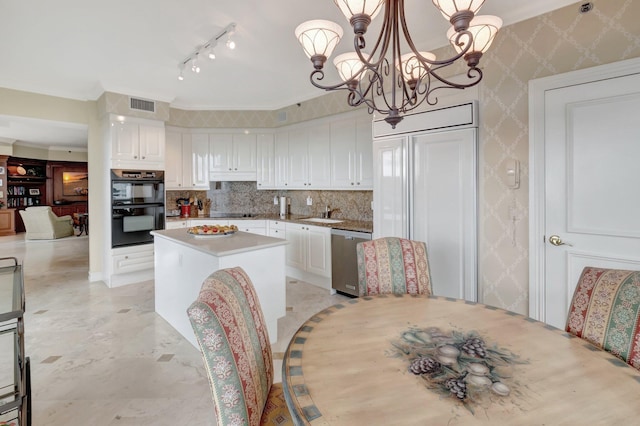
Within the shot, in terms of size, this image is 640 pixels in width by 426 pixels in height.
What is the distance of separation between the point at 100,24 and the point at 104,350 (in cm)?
266

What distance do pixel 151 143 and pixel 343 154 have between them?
2717 millimetres

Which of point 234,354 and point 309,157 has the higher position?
point 309,157

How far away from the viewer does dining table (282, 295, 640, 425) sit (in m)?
0.84

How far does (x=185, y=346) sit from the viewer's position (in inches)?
109

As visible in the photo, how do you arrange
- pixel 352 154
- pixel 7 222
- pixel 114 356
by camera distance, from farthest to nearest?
pixel 7 222 → pixel 352 154 → pixel 114 356

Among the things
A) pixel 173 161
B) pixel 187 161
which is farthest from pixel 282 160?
pixel 173 161

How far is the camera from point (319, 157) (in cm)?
470

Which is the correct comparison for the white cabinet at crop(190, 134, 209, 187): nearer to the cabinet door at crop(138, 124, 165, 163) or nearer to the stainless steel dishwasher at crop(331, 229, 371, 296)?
the cabinet door at crop(138, 124, 165, 163)

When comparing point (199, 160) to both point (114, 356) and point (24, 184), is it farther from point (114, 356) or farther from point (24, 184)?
point (24, 184)

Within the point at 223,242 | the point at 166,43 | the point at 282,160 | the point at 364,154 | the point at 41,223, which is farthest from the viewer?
the point at 41,223

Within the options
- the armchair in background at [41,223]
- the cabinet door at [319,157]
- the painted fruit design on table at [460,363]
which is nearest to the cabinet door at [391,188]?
the cabinet door at [319,157]

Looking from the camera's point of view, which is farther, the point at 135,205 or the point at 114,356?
the point at 135,205

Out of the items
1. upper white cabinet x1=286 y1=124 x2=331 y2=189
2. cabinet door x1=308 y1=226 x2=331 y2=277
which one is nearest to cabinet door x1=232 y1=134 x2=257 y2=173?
upper white cabinet x1=286 y1=124 x2=331 y2=189

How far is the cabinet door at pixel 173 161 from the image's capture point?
16.8 feet
